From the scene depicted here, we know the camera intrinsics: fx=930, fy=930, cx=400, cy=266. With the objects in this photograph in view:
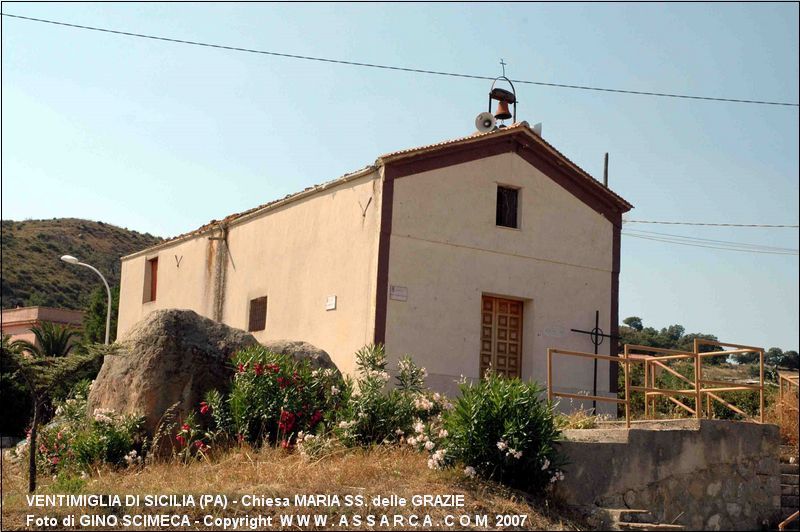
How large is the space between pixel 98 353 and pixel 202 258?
38.7 feet

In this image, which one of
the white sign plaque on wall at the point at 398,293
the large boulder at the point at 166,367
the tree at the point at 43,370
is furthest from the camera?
the white sign plaque on wall at the point at 398,293

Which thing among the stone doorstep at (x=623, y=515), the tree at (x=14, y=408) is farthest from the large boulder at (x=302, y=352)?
the tree at (x=14, y=408)

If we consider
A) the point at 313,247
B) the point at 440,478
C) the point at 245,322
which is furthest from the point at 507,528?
the point at 245,322

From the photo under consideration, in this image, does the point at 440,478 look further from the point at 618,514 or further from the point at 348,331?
the point at 348,331

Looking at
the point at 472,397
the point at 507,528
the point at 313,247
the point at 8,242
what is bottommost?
the point at 507,528

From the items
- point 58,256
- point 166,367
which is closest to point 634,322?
point 58,256

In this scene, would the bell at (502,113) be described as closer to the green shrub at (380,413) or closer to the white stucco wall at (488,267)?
the white stucco wall at (488,267)

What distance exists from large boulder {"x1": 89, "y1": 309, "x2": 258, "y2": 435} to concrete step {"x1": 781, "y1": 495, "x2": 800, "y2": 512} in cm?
800

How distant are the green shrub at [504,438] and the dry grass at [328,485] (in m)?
0.23

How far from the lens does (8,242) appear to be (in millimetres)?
49562

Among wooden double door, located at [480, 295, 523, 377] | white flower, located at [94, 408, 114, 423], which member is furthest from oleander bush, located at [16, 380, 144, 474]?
wooden double door, located at [480, 295, 523, 377]

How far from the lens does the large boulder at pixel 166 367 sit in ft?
40.3

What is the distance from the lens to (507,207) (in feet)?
58.9

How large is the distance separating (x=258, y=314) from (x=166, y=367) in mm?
7352
